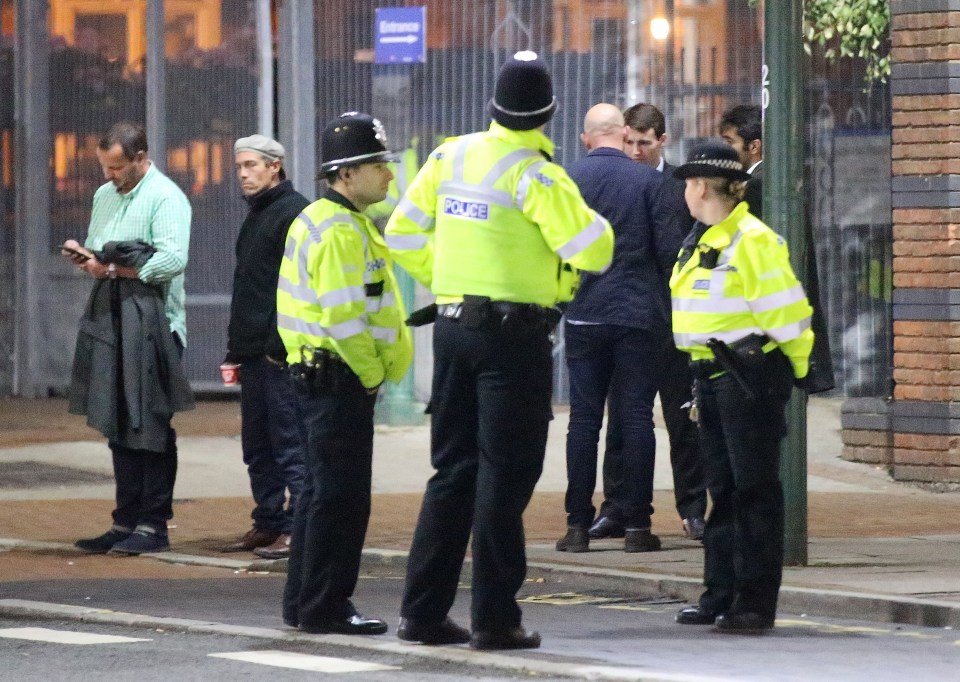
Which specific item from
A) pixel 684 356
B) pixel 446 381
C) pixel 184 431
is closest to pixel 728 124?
pixel 684 356

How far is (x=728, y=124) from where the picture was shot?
401 inches

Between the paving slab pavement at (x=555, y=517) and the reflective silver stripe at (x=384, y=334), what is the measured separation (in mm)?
1860

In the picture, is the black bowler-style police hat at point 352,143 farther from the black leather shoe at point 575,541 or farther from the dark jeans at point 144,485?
the dark jeans at point 144,485

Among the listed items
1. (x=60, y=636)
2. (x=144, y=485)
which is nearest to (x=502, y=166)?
(x=60, y=636)

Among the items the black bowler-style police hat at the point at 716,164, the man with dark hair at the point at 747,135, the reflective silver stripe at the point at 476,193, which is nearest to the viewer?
the reflective silver stripe at the point at 476,193

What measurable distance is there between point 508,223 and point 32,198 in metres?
11.1

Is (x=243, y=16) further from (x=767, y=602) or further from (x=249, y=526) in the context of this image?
(x=767, y=602)

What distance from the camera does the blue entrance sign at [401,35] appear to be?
52.4ft

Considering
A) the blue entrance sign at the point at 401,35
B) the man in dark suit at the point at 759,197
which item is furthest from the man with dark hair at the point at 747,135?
the blue entrance sign at the point at 401,35

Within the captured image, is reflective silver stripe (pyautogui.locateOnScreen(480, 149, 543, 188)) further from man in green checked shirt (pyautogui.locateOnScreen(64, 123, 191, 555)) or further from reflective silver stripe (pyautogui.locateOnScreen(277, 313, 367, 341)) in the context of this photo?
man in green checked shirt (pyautogui.locateOnScreen(64, 123, 191, 555))

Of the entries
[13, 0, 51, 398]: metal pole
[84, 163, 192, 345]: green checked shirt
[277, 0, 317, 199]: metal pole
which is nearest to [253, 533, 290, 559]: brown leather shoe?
[84, 163, 192, 345]: green checked shirt

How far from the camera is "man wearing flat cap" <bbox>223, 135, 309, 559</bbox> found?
10336mm

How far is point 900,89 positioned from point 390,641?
622 centimetres

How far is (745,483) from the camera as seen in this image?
26.1 ft
